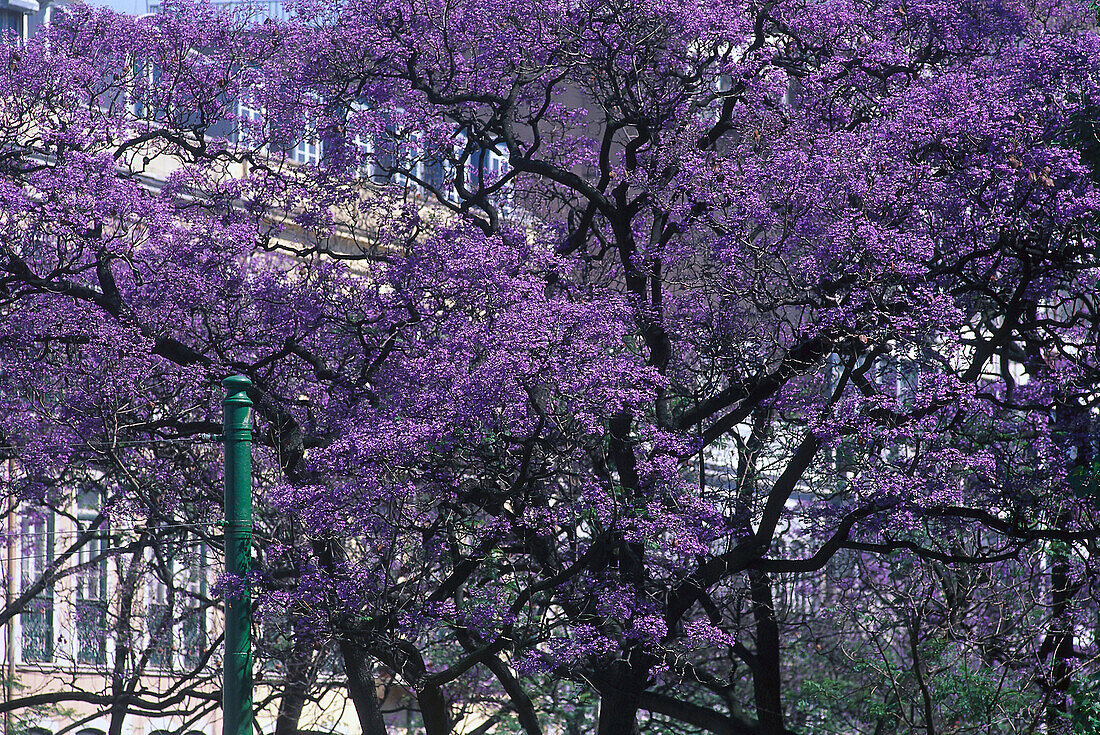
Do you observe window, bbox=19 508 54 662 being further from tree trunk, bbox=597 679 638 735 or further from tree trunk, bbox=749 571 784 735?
tree trunk, bbox=749 571 784 735

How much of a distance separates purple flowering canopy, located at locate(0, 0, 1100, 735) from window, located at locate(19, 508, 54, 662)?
5407 millimetres

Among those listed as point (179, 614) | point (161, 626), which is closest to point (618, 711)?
point (161, 626)

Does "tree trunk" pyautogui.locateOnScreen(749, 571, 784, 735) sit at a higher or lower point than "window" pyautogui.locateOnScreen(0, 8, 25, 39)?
lower

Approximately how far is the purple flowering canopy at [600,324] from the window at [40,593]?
17.7 ft

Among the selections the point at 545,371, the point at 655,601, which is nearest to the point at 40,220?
the point at 545,371

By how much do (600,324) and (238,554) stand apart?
13.3ft

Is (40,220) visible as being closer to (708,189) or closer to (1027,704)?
(708,189)

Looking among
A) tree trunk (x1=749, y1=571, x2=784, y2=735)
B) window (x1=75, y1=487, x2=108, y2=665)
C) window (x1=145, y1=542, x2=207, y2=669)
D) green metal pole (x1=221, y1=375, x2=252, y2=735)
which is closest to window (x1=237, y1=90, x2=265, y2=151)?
window (x1=145, y1=542, x2=207, y2=669)

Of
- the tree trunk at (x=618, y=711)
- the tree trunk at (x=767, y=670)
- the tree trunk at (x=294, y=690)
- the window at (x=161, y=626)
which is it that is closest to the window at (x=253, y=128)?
the window at (x=161, y=626)

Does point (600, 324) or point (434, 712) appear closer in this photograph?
point (600, 324)

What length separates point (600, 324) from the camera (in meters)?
14.5

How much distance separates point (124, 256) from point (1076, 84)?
30.1 ft

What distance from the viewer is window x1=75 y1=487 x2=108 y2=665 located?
2106 cm

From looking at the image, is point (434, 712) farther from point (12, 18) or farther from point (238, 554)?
point (12, 18)
